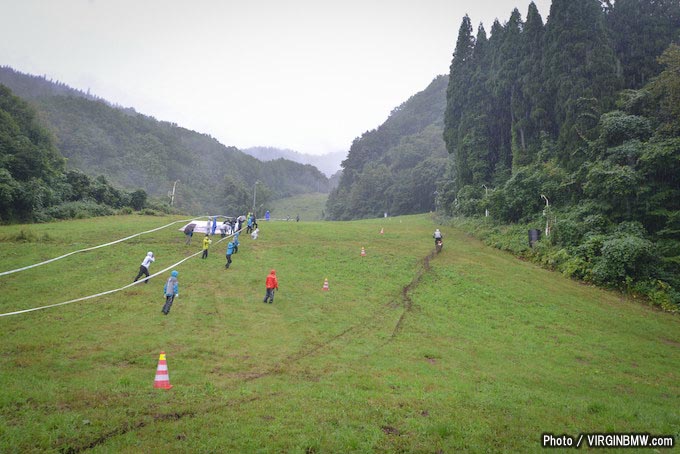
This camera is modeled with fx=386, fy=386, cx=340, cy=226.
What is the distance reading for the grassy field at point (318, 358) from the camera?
8.46m

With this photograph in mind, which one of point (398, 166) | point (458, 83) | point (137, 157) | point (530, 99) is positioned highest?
point (458, 83)

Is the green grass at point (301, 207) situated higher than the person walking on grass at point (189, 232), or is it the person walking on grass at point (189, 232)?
the green grass at point (301, 207)

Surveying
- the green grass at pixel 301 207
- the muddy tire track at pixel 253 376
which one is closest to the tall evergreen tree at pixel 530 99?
the muddy tire track at pixel 253 376

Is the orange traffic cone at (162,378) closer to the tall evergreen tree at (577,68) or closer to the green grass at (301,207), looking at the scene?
the tall evergreen tree at (577,68)

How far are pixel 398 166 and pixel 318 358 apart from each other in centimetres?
11052

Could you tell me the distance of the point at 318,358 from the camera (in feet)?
45.1

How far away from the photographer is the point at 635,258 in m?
25.1

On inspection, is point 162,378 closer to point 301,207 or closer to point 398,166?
point 398,166

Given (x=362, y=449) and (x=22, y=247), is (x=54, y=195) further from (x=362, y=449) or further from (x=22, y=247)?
(x=362, y=449)

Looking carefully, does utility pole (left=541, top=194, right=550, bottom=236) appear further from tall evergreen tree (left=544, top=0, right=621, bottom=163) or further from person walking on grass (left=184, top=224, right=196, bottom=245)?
person walking on grass (left=184, top=224, right=196, bottom=245)

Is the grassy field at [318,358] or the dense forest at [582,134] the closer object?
the grassy field at [318,358]

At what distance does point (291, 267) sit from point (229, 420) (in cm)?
1899

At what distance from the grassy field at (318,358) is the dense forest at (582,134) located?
545 cm

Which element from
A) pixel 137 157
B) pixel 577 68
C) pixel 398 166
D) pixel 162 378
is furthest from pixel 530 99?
pixel 137 157
